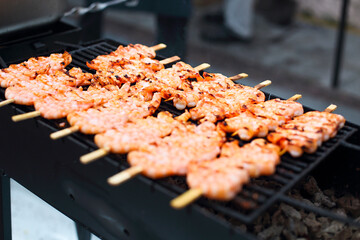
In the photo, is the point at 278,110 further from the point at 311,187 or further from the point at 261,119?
the point at 311,187

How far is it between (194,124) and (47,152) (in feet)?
3.24

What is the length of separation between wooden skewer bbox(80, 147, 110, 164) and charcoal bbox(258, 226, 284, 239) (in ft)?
3.44

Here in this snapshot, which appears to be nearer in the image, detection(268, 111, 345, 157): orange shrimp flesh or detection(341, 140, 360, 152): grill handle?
detection(268, 111, 345, 157): orange shrimp flesh

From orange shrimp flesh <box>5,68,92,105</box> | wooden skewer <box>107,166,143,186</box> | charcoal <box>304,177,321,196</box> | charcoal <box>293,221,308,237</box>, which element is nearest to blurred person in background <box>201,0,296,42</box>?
orange shrimp flesh <box>5,68,92,105</box>

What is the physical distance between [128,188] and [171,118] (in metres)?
0.65

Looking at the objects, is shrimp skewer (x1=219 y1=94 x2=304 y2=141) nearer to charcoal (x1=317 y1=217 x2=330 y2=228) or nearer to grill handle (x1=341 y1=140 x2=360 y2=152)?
grill handle (x1=341 y1=140 x2=360 y2=152)

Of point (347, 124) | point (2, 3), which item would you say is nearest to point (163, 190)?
point (347, 124)

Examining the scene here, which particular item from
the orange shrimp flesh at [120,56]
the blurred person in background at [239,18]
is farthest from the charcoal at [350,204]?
the blurred person in background at [239,18]

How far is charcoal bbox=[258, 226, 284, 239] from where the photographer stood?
104 inches

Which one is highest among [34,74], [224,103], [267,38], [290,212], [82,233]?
[224,103]

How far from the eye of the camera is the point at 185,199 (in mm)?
2117

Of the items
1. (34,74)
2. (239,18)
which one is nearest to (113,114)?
(34,74)

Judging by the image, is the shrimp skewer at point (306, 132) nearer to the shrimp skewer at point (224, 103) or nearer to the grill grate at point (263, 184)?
the grill grate at point (263, 184)

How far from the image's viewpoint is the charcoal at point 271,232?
2.65 meters
